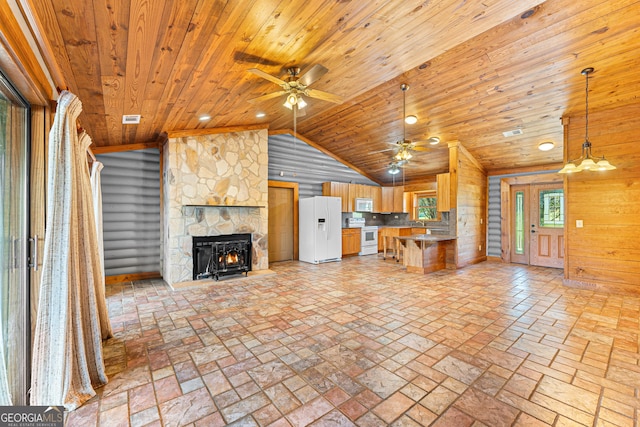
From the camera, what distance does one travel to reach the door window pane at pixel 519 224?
23.4 ft

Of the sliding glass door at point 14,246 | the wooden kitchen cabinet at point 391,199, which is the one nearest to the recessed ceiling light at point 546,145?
the wooden kitchen cabinet at point 391,199

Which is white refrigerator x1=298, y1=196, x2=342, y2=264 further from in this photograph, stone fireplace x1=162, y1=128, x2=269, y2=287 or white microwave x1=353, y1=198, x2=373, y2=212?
stone fireplace x1=162, y1=128, x2=269, y2=287

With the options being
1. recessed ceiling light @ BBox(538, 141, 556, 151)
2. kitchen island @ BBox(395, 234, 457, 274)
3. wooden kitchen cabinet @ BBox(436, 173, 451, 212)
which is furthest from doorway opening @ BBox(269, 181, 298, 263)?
recessed ceiling light @ BBox(538, 141, 556, 151)

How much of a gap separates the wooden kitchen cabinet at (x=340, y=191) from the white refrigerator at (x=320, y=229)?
55 cm

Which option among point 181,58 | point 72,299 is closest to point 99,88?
point 181,58

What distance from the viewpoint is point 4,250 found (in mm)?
1735

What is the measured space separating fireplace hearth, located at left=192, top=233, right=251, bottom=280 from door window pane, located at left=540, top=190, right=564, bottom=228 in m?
6.87

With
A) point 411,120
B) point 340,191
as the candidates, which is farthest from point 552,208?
point 340,191

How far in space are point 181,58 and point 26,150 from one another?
4.41 feet

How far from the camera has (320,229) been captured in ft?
23.4

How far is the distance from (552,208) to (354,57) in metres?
6.29

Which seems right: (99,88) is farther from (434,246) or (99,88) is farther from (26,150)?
(434,246)

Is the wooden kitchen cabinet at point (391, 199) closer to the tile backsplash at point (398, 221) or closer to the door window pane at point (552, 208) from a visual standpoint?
the tile backsplash at point (398, 221)

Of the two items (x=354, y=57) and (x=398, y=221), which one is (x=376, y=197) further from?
(x=354, y=57)
